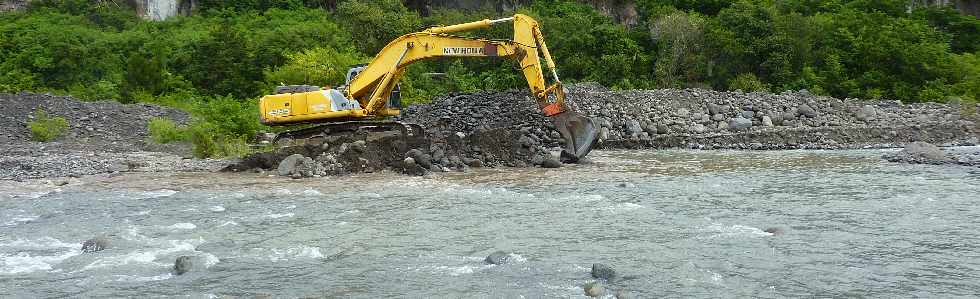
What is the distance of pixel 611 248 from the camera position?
1042 centimetres

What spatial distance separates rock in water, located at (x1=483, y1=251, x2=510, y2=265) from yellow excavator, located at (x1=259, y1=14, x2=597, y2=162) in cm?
963

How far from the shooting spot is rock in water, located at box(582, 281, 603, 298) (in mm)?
8320

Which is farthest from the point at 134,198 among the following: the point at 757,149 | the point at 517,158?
the point at 757,149

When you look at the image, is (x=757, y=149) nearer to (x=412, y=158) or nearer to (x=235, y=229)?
(x=412, y=158)

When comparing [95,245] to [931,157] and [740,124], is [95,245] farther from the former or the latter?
[740,124]

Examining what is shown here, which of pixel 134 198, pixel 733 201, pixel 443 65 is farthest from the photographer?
pixel 443 65

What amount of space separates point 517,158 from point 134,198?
8241 mm

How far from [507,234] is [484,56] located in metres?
9.17

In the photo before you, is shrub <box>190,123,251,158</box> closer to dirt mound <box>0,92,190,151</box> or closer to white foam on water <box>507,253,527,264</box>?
dirt mound <box>0,92,190,151</box>

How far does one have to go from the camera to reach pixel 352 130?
70.8ft

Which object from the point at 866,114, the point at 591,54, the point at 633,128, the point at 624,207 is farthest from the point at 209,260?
the point at 591,54

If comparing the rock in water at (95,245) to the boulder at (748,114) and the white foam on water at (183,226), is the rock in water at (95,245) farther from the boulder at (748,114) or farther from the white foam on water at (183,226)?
the boulder at (748,114)

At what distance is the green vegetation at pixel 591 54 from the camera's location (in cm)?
3534

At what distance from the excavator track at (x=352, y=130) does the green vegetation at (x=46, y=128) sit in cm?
797
